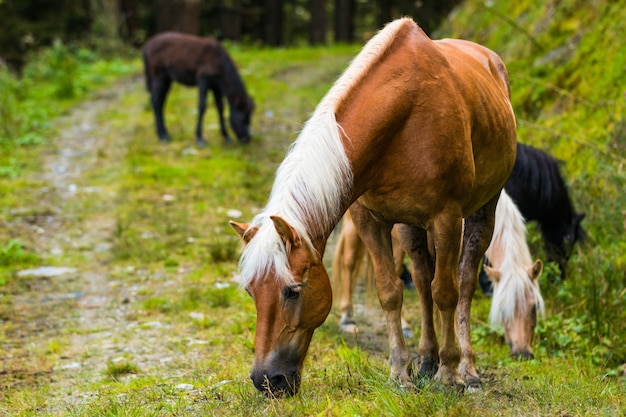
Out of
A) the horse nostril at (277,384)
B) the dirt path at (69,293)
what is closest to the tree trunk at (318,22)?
the dirt path at (69,293)

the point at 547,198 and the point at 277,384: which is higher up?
the point at 277,384

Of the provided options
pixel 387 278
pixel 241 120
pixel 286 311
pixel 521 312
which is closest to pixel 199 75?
pixel 241 120

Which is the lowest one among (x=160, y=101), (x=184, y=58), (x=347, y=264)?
(x=160, y=101)

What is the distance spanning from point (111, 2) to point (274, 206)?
59.2 feet

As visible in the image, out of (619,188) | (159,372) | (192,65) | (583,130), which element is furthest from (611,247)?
(192,65)

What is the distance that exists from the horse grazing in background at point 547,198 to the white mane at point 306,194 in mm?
3492

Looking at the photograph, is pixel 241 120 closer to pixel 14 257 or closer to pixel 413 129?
pixel 14 257

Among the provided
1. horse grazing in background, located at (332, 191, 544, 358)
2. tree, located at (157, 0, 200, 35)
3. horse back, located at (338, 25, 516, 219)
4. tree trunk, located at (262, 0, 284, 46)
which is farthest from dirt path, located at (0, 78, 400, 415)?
tree trunk, located at (262, 0, 284, 46)

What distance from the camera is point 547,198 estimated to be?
664cm

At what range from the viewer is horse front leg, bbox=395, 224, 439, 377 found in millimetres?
4176

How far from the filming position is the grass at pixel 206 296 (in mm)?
3893

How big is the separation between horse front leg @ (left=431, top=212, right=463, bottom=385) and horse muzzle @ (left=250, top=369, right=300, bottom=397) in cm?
88

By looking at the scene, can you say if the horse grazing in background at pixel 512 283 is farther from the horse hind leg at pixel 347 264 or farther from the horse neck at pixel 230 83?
the horse neck at pixel 230 83

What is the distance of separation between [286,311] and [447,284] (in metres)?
0.92
